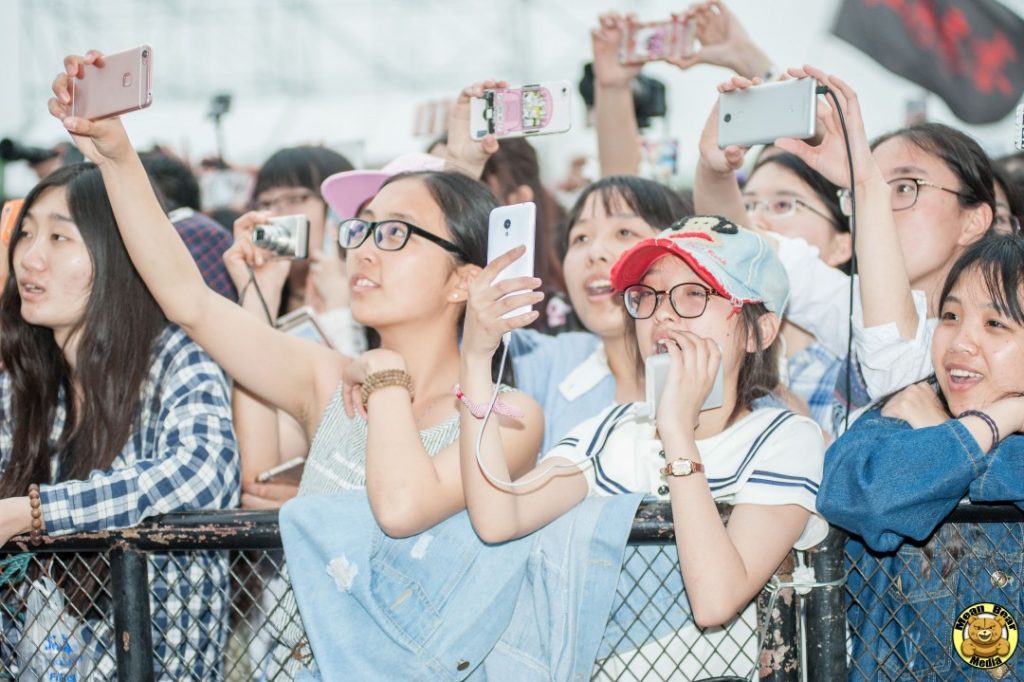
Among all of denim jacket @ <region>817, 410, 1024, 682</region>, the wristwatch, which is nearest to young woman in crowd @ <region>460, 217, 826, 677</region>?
the wristwatch

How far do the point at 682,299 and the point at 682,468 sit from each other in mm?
446

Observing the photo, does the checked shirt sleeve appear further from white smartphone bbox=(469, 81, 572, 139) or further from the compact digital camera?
white smartphone bbox=(469, 81, 572, 139)

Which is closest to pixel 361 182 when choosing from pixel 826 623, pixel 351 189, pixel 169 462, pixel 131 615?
pixel 351 189

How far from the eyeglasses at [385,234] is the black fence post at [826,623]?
3.80 ft

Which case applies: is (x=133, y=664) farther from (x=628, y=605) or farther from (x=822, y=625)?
(x=822, y=625)

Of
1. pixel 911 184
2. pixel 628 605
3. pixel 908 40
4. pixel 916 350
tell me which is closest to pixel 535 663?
pixel 628 605

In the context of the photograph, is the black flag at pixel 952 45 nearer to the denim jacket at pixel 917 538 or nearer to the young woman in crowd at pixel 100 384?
the denim jacket at pixel 917 538

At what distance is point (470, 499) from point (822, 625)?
681 millimetres

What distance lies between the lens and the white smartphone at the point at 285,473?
2859 mm

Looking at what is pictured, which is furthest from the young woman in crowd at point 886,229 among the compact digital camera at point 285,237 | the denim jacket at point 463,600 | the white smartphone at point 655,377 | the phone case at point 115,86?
the phone case at point 115,86

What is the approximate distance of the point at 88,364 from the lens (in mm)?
2691

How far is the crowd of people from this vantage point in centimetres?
206

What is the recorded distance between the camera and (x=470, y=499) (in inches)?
84.5

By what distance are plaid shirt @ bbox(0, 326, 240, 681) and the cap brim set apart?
24.0 inches
